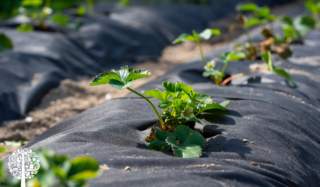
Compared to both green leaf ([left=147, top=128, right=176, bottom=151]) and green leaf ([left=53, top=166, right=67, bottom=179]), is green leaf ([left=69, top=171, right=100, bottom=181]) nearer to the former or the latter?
green leaf ([left=53, top=166, right=67, bottom=179])

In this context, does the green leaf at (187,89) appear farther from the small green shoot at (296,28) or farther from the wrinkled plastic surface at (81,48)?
the small green shoot at (296,28)

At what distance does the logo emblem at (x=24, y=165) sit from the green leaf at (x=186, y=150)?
1.43ft

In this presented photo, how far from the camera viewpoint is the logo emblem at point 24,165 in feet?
2.25

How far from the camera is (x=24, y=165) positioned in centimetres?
77

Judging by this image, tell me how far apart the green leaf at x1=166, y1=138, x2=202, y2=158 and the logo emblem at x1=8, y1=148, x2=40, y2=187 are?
0.44m

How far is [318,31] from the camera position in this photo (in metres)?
3.47

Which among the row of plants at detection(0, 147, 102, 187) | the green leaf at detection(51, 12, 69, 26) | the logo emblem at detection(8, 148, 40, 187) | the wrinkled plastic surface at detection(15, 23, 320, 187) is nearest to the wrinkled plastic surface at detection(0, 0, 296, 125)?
the green leaf at detection(51, 12, 69, 26)

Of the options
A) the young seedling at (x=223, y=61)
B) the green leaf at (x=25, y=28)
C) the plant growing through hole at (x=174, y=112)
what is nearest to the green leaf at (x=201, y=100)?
the plant growing through hole at (x=174, y=112)

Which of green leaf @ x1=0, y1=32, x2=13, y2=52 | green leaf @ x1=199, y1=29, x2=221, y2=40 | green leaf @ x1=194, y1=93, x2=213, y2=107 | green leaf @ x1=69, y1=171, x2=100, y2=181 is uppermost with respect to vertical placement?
green leaf @ x1=0, y1=32, x2=13, y2=52

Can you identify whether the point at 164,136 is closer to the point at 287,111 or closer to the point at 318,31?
the point at 287,111

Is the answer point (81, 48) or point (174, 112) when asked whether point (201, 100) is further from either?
point (81, 48)

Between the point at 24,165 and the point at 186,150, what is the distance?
1.73ft

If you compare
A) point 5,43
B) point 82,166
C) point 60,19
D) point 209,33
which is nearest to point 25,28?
point 60,19

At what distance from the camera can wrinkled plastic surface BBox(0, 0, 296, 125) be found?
233cm
